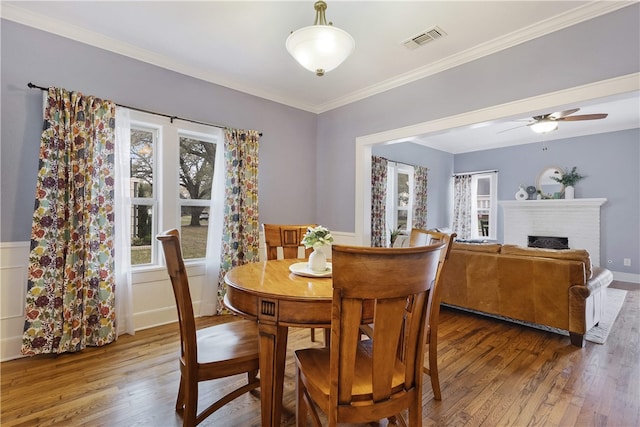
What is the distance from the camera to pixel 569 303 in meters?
2.72

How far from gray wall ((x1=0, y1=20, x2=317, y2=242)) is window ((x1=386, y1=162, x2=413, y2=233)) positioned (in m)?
2.14

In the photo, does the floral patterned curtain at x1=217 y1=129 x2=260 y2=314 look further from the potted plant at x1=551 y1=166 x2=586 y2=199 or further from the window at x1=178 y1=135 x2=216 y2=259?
the potted plant at x1=551 y1=166 x2=586 y2=199

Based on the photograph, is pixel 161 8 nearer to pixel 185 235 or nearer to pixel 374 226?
pixel 185 235

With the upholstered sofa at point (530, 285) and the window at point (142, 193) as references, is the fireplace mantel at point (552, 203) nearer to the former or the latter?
the upholstered sofa at point (530, 285)

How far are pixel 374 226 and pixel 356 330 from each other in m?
4.01

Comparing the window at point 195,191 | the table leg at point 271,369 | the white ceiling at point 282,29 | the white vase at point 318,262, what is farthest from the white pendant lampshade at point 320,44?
the window at point 195,191

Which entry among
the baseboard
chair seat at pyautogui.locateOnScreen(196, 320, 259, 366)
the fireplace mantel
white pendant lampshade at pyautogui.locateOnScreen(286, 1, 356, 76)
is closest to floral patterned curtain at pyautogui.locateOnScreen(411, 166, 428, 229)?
the fireplace mantel

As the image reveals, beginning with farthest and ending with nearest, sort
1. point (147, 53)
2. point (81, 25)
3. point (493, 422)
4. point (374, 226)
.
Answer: point (374, 226), point (147, 53), point (81, 25), point (493, 422)

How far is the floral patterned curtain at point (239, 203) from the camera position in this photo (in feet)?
11.3

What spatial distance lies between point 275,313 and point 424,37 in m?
2.60

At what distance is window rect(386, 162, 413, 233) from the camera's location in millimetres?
5688

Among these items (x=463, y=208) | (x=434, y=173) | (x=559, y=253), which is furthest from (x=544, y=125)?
(x=463, y=208)

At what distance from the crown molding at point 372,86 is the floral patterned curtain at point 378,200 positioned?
1438 millimetres

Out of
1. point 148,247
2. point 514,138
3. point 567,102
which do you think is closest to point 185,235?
point 148,247
